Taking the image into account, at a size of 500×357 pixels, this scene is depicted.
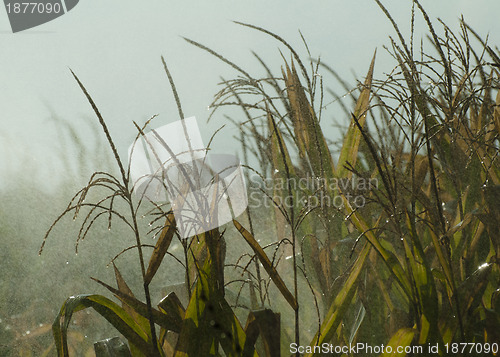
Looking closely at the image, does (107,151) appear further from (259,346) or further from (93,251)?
(259,346)

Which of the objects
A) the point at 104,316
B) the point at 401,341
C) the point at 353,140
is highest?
the point at 353,140

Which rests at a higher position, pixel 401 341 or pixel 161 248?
pixel 161 248

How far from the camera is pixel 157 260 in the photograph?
66cm

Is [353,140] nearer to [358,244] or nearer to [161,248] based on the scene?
[358,244]

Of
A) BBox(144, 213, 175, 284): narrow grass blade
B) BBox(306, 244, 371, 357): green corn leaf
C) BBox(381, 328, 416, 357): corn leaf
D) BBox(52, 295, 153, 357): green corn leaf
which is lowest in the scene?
BBox(381, 328, 416, 357): corn leaf

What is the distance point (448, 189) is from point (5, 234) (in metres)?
1.65

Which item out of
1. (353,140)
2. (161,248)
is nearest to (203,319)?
(161,248)

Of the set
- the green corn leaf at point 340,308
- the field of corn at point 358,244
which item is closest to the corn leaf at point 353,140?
the field of corn at point 358,244

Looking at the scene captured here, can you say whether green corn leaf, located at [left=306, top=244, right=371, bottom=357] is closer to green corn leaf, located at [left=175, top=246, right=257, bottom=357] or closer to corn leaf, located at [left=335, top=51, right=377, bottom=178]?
green corn leaf, located at [left=175, top=246, right=257, bottom=357]

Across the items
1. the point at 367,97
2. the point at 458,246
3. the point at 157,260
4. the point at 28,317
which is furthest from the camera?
the point at 28,317

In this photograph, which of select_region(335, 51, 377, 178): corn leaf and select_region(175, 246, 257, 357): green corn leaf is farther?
select_region(335, 51, 377, 178): corn leaf

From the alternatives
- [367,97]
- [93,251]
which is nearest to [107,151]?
[93,251]

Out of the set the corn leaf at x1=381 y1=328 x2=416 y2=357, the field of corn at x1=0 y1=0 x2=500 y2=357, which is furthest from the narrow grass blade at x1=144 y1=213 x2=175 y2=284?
the corn leaf at x1=381 y1=328 x2=416 y2=357

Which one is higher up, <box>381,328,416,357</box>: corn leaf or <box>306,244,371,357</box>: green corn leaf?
<box>306,244,371,357</box>: green corn leaf
